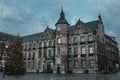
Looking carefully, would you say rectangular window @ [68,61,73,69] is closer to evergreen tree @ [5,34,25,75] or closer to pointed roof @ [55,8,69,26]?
pointed roof @ [55,8,69,26]

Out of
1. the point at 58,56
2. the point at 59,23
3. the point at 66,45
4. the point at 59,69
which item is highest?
the point at 59,23

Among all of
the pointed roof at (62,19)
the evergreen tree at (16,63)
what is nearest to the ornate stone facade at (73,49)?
the pointed roof at (62,19)

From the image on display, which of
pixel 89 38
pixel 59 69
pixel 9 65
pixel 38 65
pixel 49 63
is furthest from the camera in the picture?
pixel 38 65

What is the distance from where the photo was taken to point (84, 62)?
53406mm

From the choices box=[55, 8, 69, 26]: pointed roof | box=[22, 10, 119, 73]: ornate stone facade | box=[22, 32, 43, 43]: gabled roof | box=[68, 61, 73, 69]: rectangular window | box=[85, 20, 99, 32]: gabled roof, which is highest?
box=[55, 8, 69, 26]: pointed roof

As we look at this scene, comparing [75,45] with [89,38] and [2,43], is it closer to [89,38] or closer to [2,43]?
[89,38]

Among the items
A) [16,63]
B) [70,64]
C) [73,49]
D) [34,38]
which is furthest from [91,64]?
[34,38]

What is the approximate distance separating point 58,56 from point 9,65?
1683cm

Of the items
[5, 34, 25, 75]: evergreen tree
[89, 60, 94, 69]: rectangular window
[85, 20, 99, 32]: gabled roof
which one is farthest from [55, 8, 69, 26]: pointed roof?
[5, 34, 25, 75]: evergreen tree

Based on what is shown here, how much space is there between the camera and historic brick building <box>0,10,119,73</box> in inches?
2053

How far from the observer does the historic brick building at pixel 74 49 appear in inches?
2053

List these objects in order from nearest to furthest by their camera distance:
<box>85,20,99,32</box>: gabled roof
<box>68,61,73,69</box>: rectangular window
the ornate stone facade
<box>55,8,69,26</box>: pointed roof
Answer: the ornate stone facade < <box>85,20,99,32</box>: gabled roof < <box>68,61,73,69</box>: rectangular window < <box>55,8,69,26</box>: pointed roof

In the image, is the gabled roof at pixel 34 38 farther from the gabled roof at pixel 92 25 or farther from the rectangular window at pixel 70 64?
the gabled roof at pixel 92 25

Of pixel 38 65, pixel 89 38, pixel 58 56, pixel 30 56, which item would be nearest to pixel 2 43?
pixel 30 56
